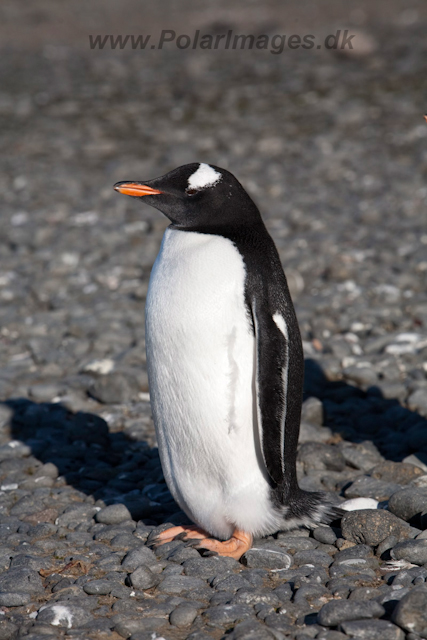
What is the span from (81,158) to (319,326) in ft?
19.6

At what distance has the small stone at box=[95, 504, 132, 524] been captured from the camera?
383cm

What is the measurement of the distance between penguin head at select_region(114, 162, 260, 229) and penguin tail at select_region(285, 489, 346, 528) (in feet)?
4.10

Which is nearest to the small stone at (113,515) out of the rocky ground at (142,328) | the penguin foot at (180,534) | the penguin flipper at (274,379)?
the rocky ground at (142,328)

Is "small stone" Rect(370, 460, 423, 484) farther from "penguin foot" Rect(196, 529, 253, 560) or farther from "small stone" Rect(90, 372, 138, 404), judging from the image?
"small stone" Rect(90, 372, 138, 404)

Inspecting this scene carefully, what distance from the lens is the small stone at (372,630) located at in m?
2.64

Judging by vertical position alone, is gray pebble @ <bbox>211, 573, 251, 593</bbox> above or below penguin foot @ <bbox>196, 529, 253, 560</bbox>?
below

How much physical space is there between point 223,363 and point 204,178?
0.80 metres

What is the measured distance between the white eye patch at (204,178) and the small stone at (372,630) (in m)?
1.83

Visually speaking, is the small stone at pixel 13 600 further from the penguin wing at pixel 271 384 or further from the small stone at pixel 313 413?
the small stone at pixel 313 413

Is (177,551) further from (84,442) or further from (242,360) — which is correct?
(84,442)

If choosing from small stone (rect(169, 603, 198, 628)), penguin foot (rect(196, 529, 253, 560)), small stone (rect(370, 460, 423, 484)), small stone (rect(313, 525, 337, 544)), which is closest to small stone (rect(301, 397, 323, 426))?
small stone (rect(370, 460, 423, 484))

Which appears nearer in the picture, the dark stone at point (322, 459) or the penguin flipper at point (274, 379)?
the penguin flipper at point (274, 379)

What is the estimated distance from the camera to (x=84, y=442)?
4898 mm

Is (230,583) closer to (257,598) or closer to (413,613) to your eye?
(257,598)
